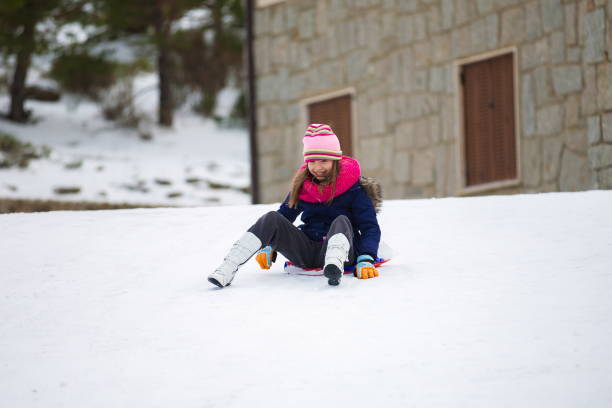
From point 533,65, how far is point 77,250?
5.58m

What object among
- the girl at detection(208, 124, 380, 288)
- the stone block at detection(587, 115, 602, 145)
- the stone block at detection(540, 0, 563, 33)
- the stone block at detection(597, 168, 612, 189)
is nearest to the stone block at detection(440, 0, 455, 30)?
the stone block at detection(540, 0, 563, 33)

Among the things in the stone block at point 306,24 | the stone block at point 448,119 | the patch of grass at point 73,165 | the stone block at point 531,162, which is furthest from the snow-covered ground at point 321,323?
the patch of grass at point 73,165

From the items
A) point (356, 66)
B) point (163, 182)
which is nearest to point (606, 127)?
point (356, 66)

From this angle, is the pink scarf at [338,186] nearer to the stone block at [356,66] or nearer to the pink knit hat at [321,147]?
the pink knit hat at [321,147]

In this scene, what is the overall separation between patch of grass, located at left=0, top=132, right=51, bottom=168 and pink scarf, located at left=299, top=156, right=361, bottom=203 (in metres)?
12.0

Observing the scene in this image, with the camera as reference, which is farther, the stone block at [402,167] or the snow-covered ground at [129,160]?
the snow-covered ground at [129,160]

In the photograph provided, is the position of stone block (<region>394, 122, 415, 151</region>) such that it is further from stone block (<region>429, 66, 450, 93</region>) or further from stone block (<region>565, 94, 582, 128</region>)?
stone block (<region>565, 94, 582, 128</region>)

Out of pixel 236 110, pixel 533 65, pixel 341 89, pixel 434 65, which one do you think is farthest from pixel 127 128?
pixel 533 65

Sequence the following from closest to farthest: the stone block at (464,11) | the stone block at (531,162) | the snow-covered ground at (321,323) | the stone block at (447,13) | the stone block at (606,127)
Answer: the snow-covered ground at (321,323)
the stone block at (606,127)
the stone block at (531,162)
the stone block at (464,11)
the stone block at (447,13)

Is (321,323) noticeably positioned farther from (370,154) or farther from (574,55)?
(370,154)

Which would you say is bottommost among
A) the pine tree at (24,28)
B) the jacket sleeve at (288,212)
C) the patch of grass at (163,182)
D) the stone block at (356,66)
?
the jacket sleeve at (288,212)

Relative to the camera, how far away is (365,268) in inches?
170

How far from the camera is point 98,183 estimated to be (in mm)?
15289

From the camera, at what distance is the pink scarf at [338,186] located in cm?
442
